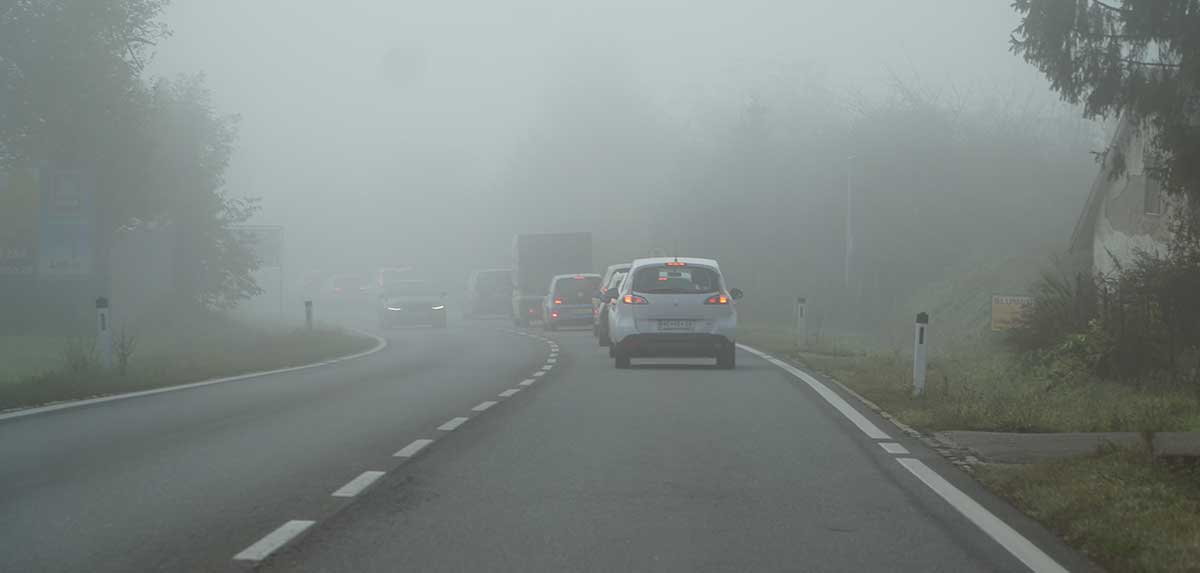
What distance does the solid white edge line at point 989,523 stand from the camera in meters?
6.80

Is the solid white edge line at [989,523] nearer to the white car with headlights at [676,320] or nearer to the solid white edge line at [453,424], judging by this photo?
the solid white edge line at [453,424]

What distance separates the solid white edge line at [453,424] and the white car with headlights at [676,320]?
8531 millimetres

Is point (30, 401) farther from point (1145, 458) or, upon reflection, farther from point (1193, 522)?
point (1193, 522)

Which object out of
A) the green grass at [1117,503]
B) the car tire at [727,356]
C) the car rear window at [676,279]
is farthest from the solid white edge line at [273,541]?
the car rear window at [676,279]

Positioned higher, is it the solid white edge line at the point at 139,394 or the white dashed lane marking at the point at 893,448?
the white dashed lane marking at the point at 893,448

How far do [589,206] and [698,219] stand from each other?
31.0 m

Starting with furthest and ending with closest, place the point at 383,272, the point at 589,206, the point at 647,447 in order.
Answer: the point at 589,206, the point at 383,272, the point at 647,447

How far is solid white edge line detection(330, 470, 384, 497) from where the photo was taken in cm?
885

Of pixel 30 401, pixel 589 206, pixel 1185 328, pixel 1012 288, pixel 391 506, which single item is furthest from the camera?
pixel 589 206

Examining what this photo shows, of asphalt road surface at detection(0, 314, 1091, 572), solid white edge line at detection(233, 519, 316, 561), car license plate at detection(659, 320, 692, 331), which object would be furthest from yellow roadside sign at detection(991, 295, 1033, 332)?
solid white edge line at detection(233, 519, 316, 561)

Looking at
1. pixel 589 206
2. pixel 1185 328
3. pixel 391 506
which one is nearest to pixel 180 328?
pixel 1185 328

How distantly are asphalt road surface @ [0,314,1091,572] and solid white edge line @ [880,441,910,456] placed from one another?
37 millimetres

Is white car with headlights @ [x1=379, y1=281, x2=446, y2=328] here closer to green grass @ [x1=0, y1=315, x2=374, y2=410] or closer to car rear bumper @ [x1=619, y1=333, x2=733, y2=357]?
green grass @ [x1=0, y1=315, x2=374, y2=410]

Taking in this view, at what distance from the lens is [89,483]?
9320 mm
